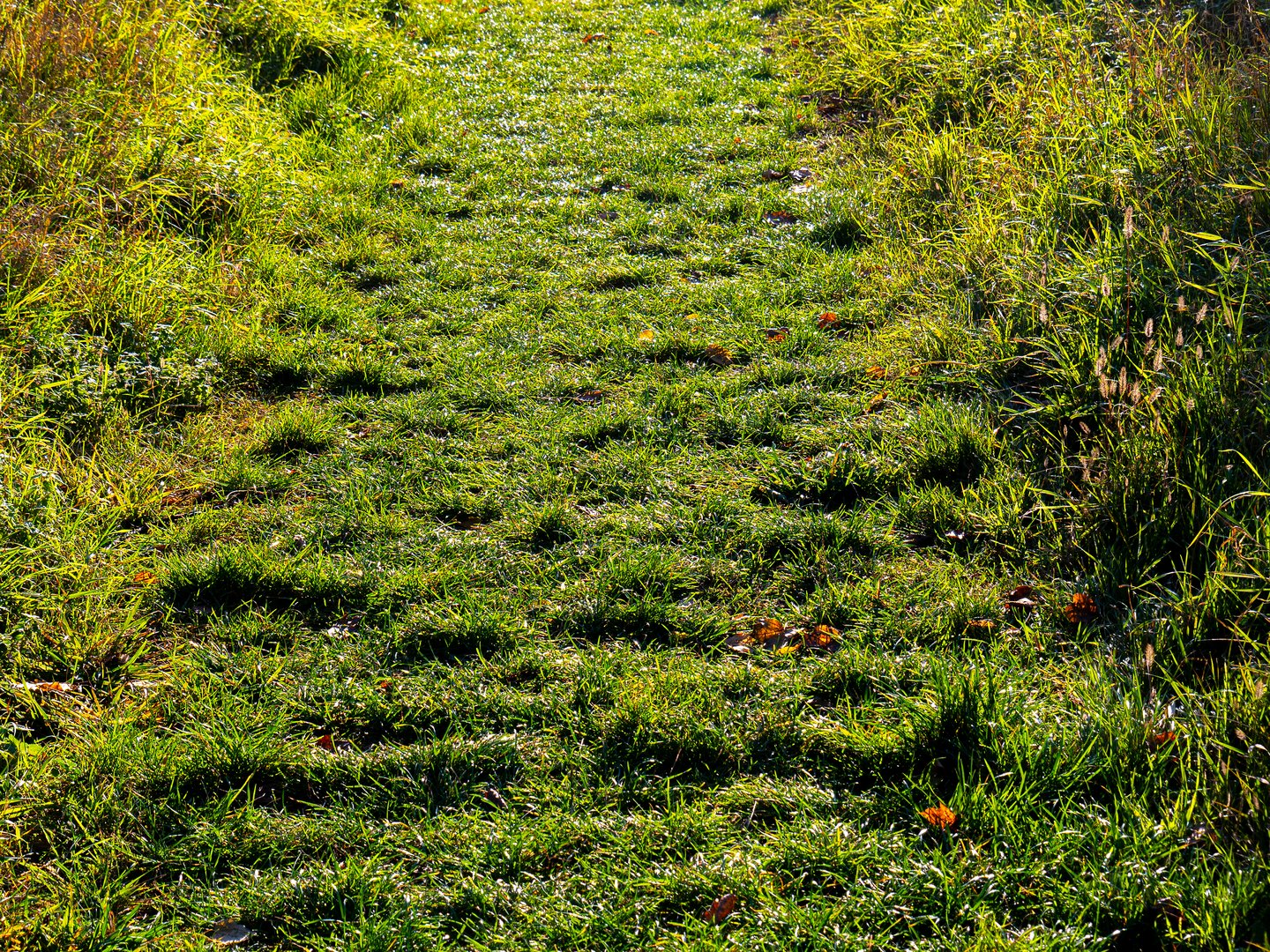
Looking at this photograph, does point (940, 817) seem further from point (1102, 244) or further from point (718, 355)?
point (1102, 244)

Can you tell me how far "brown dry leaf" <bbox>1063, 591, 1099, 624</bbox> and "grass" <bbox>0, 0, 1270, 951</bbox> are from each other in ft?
0.06

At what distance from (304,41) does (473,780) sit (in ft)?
21.2

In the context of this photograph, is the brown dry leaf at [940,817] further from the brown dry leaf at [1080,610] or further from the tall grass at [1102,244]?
the tall grass at [1102,244]

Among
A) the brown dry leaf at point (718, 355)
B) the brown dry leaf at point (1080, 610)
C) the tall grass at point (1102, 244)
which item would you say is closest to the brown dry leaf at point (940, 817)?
the brown dry leaf at point (1080, 610)

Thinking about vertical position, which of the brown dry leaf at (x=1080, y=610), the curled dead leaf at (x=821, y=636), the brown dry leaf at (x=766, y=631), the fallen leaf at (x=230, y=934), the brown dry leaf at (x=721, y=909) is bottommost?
the fallen leaf at (x=230, y=934)

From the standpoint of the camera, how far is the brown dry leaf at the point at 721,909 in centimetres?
220

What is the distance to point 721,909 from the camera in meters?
2.21

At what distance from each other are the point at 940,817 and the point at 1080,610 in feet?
2.97

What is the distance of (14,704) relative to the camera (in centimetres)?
275

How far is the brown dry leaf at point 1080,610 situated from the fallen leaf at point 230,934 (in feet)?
7.35

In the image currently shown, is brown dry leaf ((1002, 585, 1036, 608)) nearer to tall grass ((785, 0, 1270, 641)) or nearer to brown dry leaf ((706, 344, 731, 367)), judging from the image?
tall grass ((785, 0, 1270, 641))

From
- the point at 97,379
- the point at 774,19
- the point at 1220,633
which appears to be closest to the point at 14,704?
the point at 97,379

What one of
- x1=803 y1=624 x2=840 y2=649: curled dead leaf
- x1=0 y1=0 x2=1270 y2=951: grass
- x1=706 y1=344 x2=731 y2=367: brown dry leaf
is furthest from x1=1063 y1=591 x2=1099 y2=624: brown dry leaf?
x1=706 y1=344 x2=731 y2=367: brown dry leaf

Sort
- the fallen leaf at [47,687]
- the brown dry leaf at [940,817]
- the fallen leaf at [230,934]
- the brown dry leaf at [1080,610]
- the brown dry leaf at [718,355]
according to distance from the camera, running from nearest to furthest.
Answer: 1. the fallen leaf at [230,934]
2. the brown dry leaf at [940,817]
3. the fallen leaf at [47,687]
4. the brown dry leaf at [1080,610]
5. the brown dry leaf at [718,355]
